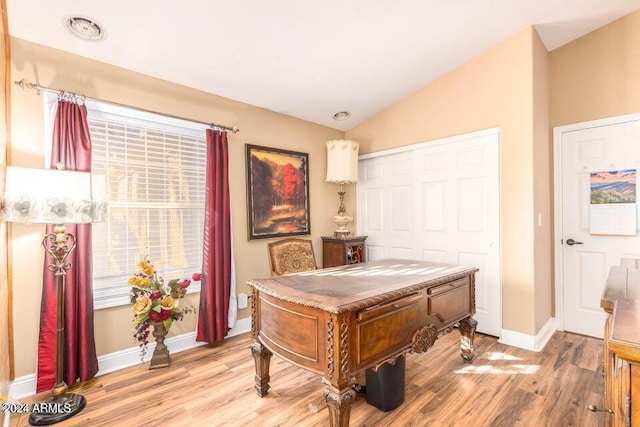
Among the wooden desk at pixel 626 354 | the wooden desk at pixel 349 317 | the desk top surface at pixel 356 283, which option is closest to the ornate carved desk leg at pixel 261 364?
the wooden desk at pixel 349 317

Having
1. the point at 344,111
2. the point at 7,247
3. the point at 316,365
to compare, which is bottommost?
the point at 316,365

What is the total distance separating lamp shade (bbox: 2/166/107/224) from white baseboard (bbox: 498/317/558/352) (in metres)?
3.59

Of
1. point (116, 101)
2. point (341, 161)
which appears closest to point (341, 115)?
point (341, 161)

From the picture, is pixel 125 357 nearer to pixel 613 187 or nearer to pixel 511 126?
pixel 511 126

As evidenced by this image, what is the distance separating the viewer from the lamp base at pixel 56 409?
1890mm

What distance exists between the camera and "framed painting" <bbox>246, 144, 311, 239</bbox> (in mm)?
3420

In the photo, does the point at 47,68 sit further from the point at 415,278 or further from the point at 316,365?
the point at 415,278

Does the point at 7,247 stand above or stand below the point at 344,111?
below

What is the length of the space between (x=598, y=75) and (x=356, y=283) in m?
3.27

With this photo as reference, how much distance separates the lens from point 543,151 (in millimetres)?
3098

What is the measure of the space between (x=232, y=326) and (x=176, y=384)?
0.83 m

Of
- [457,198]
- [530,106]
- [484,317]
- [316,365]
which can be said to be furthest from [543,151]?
[316,365]

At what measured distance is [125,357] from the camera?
2.57 m

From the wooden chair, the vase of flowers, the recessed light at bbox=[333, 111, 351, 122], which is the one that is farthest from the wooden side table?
the vase of flowers
